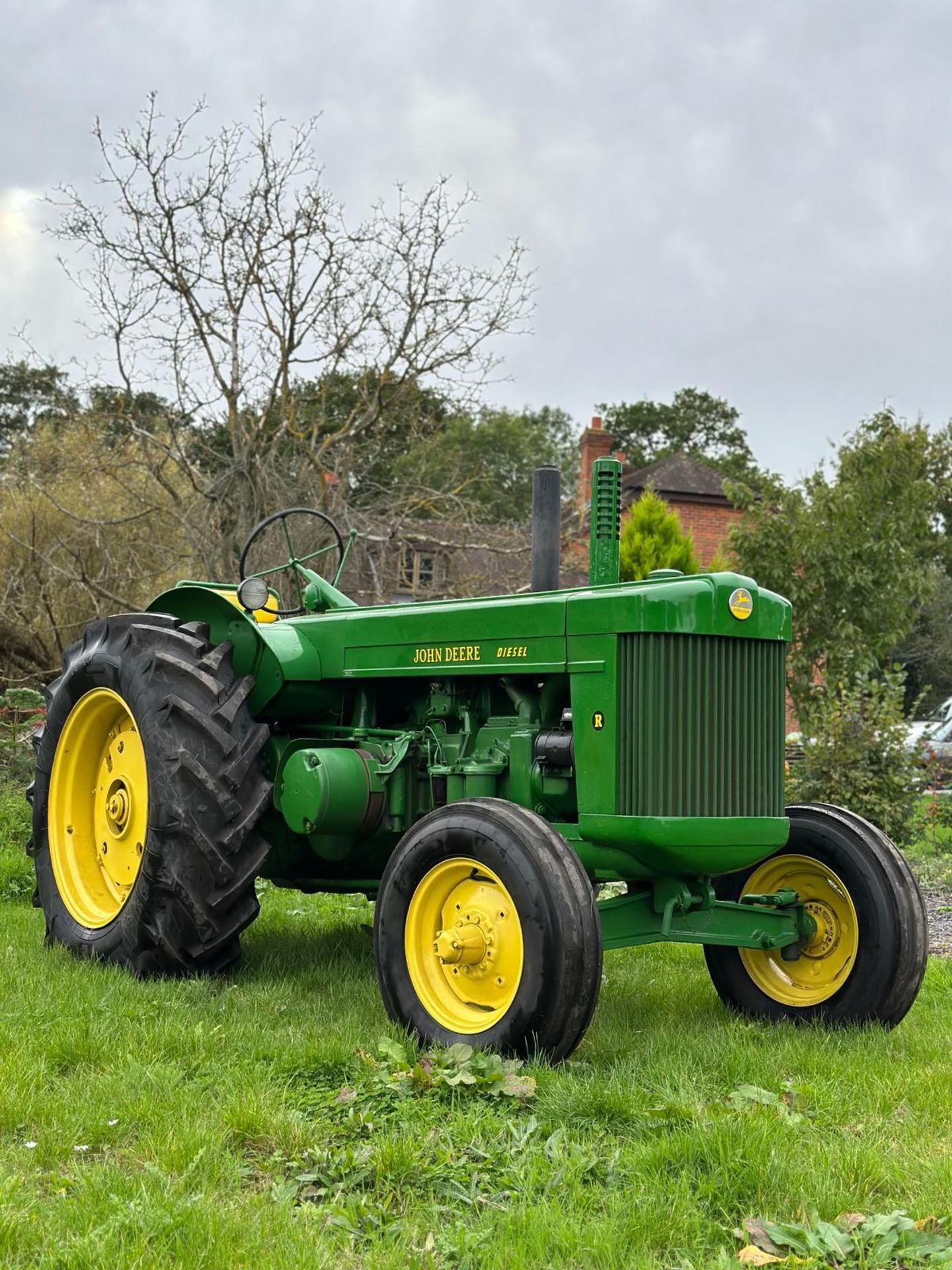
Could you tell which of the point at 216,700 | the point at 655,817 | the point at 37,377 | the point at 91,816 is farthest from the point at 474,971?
the point at 37,377

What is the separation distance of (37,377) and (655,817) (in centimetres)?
1140

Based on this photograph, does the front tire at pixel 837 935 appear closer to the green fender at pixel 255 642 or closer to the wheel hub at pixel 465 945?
the wheel hub at pixel 465 945

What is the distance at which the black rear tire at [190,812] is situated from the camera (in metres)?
4.95

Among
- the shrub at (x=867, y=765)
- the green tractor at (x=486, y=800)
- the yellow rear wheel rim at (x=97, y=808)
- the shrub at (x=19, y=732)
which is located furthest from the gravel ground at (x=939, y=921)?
the shrub at (x=19, y=732)

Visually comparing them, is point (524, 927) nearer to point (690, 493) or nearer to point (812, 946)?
point (812, 946)

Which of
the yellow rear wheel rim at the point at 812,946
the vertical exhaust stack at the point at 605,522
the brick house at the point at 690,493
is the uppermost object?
the brick house at the point at 690,493

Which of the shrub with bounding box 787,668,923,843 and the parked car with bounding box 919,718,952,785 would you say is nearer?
the shrub with bounding box 787,668,923,843

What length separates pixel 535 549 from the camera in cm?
518

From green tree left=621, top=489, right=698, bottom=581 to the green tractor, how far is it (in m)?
11.1

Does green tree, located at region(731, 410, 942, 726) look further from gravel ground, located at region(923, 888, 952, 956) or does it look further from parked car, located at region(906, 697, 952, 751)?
gravel ground, located at region(923, 888, 952, 956)

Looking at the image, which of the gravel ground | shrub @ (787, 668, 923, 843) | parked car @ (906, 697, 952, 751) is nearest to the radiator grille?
the gravel ground

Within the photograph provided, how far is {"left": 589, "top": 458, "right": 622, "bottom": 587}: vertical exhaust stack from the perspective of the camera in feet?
15.8

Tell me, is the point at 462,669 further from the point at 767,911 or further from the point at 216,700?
the point at 767,911

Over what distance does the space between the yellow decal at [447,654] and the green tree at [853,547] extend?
10434 mm
